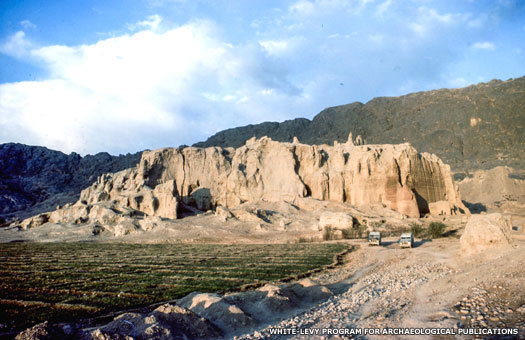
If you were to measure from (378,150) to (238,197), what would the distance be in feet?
81.9

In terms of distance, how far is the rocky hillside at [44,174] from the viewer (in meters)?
83.9

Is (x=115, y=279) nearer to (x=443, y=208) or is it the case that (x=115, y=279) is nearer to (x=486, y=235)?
(x=486, y=235)

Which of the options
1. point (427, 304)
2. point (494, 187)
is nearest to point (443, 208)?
point (494, 187)

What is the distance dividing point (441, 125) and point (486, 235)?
95.6 metres

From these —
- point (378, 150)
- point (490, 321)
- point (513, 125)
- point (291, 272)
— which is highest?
point (513, 125)

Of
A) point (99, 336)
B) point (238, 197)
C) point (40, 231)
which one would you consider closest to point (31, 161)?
point (40, 231)

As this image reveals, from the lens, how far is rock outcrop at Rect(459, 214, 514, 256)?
17.2 metres

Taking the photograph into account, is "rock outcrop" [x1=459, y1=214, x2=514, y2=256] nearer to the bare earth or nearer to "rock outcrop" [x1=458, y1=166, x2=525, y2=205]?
the bare earth

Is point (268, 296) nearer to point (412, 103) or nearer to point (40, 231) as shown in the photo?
point (40, 231)

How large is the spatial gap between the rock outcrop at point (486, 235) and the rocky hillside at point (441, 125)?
7025 cm

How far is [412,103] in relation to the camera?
120938mm

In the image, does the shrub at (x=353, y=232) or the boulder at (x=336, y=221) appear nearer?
the shrub at (x=353, y=232)

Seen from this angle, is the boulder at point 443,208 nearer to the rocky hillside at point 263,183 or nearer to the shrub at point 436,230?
the rocky hillside at point 263,183

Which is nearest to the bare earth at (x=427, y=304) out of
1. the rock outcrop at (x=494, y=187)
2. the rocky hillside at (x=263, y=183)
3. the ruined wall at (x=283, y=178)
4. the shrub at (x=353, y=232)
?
the shrub at (x=353, y=232)
